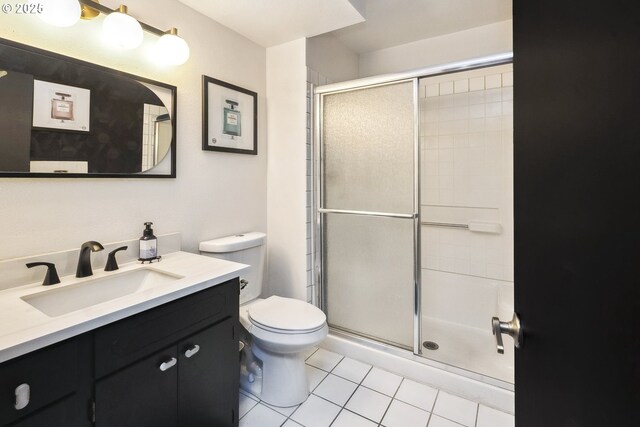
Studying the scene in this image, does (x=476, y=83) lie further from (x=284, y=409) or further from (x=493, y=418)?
(x=284, y=409)

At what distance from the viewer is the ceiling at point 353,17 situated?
175 cm

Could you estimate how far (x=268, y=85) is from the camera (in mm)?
2303

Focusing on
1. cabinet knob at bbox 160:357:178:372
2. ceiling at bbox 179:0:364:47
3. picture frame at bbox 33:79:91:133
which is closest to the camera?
cabinet knob at bbox 160:357:178:372

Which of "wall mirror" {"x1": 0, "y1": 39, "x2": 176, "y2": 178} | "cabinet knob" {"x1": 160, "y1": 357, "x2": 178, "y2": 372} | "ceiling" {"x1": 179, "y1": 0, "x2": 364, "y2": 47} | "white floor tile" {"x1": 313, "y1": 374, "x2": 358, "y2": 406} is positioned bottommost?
"white floor tile" {"x1": 313, "y1": 374, "x2": 358, "y2": 406}

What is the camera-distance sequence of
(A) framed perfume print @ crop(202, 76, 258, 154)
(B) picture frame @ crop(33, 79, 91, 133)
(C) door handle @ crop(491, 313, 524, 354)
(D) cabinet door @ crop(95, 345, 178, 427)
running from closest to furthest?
1. (C) door handle @ crop(491, 313, 524, 354)
2. (D) cabinet door @ crop(95, 345, 178, 427)
3. (B) picture frame @ crop(33, 79, 91, 133)
4. (A) framed perfume print @ crop(202, 76, 258, 154)

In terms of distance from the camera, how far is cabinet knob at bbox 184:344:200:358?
3.85 feet

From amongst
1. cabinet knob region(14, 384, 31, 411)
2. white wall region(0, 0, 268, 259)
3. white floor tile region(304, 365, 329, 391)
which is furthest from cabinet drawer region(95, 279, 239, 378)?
white floor tile region(304, 365, 329, 391)

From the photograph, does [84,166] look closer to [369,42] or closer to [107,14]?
[107,14]

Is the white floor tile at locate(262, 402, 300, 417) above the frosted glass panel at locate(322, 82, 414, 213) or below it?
below

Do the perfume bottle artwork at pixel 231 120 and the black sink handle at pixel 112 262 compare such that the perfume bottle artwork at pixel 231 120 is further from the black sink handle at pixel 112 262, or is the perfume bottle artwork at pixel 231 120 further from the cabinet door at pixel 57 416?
the cabinet door at pixel 57 416

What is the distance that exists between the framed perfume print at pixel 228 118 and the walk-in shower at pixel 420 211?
18.7 inches

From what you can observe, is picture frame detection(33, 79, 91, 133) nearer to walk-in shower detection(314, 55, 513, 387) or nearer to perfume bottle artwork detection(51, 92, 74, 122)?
perfume bottle artwork detection(51, 92, 74, 122)

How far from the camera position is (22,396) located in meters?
0.76

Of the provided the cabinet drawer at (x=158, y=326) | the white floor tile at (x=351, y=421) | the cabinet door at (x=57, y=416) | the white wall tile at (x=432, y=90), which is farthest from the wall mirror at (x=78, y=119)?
the white wall tile at (x=432, y=90)
